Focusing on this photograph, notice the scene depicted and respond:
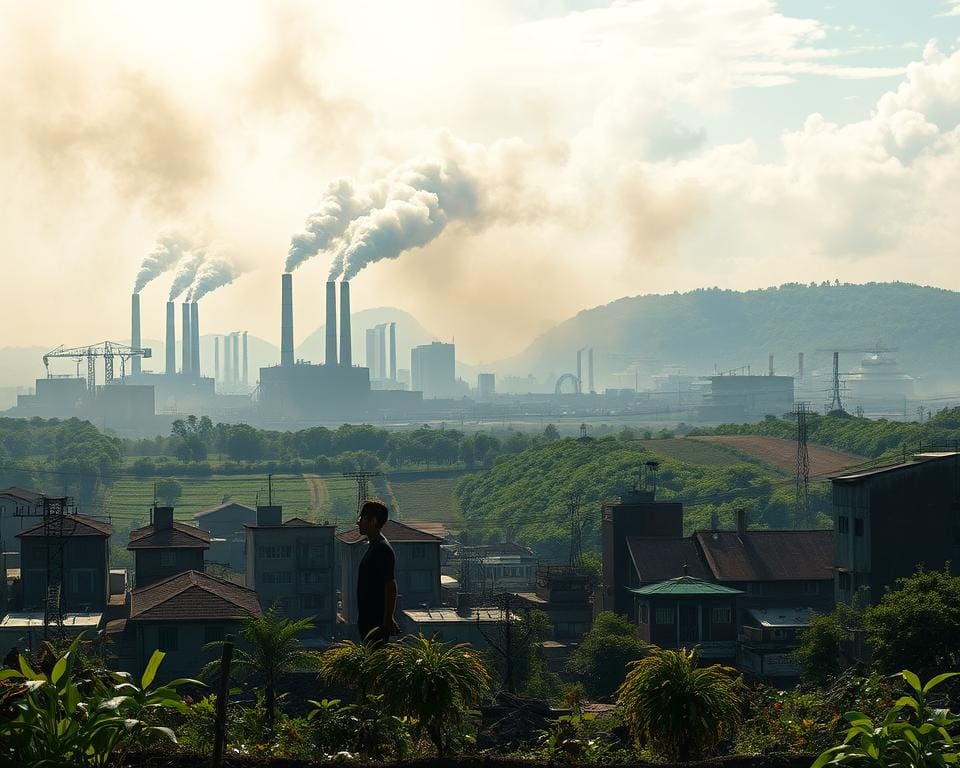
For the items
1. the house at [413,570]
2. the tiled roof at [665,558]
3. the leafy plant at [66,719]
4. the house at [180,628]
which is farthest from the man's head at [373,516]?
the house at [413,570]

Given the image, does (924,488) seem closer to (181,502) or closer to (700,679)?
(700,679)

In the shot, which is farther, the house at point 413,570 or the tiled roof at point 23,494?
the tiled roof at point 23,494

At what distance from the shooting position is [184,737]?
478 inches

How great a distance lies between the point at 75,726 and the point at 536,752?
4172mm

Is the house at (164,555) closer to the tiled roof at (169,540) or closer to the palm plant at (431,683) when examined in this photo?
the tiled roof at (169,540)

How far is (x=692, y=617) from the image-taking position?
165ft

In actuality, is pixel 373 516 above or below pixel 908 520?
above

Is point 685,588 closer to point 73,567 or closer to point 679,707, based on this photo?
point 73,567

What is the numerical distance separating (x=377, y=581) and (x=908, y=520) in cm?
3689

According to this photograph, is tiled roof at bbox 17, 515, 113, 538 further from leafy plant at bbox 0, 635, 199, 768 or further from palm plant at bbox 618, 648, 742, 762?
leafy plant at bbox 0, 635, 199, 768

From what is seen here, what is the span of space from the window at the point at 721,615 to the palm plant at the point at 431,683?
40.6 meters

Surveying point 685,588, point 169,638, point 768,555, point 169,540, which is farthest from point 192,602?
point 768,555

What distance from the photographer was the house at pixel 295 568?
210ft

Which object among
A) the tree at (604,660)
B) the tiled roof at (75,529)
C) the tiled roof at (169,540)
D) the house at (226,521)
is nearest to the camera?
the tree at (604,660)
